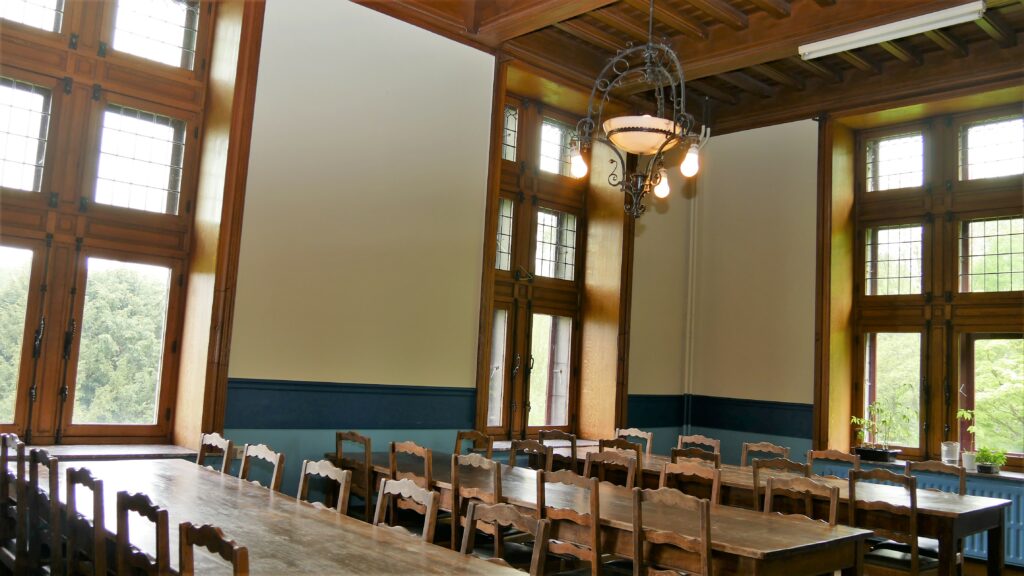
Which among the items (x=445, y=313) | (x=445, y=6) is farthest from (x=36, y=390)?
(x=445, y=6)

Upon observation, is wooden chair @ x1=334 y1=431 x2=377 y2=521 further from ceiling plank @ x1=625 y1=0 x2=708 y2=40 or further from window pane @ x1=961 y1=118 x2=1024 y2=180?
window pane @ x1=961 y1=118 x2=1024 y2=180

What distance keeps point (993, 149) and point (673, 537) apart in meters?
5.66

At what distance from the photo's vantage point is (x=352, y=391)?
625 centimetres

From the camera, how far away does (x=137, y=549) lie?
9.04 ft

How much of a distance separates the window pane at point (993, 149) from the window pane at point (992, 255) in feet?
1.44

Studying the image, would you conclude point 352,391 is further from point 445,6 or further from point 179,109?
point 445,6

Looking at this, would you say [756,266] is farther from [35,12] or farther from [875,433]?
[35,12]

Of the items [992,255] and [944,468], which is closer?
[944,468]

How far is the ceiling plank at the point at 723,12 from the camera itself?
21.2ft

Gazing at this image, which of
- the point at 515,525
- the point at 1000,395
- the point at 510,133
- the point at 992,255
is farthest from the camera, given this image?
the point at 510,133

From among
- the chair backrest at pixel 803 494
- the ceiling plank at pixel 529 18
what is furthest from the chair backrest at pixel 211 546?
the ceiling plank at pixel 529 18

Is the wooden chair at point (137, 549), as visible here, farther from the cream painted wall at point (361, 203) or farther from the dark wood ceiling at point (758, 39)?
the dark wood ceiling at point (758, 39)

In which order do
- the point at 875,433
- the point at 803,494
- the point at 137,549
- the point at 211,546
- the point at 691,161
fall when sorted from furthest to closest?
the point at 875,433 < the point at 691,161 < the point at 803,494 < the point at 137,549 < the point at 211,546

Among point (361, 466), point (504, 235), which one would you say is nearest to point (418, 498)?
point (361, 466)
